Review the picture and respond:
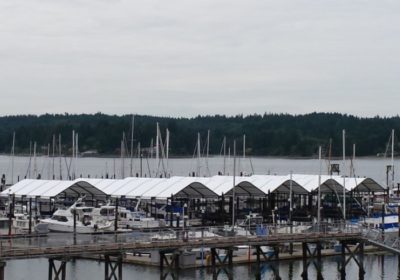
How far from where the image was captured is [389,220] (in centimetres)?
8156

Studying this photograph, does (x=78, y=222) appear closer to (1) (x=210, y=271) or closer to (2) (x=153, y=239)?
(1) (x=210, y=271)

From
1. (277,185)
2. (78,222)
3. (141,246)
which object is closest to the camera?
(141,246)

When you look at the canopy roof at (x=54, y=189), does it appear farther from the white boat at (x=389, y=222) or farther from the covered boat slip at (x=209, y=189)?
the white boat at (x=389, y=222)

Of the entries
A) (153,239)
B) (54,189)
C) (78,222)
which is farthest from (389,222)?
(54,189)

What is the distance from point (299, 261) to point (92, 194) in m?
26.5

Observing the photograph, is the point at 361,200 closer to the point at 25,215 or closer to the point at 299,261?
the point at 299,261

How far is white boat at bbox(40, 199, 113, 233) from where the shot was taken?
266ft

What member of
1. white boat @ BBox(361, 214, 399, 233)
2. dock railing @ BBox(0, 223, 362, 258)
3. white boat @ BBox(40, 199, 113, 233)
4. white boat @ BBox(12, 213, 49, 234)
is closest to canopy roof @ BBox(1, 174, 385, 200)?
white boat @ BBox(12, 213, 49, 234)

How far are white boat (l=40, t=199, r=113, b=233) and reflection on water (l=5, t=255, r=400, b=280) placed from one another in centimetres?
689

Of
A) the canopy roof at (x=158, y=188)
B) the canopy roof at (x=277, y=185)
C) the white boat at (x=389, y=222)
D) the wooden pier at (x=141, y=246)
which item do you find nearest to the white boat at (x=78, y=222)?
the canopy roof at (x=158, y=188)

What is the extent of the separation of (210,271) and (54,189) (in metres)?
28.0

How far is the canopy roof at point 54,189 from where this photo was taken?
8962cm

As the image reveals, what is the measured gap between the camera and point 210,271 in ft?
221

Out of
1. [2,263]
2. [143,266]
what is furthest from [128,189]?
[2,263]
